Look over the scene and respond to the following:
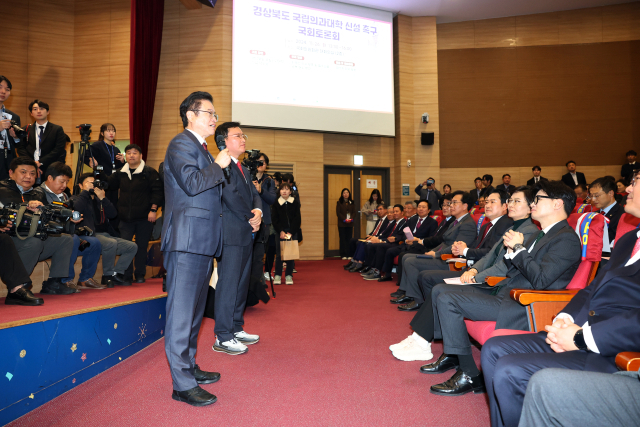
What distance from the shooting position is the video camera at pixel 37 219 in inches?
113

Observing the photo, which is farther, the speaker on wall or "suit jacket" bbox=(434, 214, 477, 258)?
the speaker on wall

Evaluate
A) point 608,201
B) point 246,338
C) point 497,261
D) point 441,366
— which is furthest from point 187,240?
point 608,201

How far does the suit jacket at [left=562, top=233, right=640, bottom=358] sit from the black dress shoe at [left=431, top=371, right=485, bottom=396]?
0.65 meters

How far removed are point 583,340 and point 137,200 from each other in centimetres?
438

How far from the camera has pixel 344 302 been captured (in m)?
4.47

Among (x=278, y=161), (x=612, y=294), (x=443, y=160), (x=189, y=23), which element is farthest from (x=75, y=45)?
(x=612, y=294)

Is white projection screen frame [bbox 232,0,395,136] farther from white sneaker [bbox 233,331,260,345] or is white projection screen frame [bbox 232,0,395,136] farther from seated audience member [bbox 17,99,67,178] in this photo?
white sneaker [bbox 233,331,260,345]

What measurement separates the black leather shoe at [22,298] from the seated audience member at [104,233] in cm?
114

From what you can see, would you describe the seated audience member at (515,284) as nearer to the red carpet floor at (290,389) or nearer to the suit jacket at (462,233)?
the red carpet floor at (290,389)

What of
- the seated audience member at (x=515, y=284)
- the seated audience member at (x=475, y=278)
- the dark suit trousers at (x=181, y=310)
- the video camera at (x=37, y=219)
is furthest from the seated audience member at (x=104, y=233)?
the seated audience member at (x=515, y=284)

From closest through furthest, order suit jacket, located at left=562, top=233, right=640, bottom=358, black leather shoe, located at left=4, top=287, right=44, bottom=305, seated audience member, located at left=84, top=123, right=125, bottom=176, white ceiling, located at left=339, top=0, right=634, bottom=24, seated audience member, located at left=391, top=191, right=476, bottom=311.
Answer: suit jacket, located at left=562, top=233, right=640, bottom=358 < black leather shoe, located at left=4, top=287, right=44, bottom=305 < seated audience member, located at left=391, top=191, right=476, bottom=311 < seated audience member, located at left=84, top=123, right=125, bottom=176 < white ceiling, located at left=339, top=0, right=634, bottom=24

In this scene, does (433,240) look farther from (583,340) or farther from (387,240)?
(583,340)

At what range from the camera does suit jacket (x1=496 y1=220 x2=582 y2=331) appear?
2.07 m

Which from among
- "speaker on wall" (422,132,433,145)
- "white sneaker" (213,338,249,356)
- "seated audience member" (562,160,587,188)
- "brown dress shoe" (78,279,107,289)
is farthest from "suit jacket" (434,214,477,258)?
"seated audience member" (562,160,587,188)
